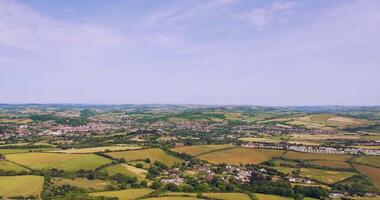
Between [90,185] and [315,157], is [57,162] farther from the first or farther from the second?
[315,157]

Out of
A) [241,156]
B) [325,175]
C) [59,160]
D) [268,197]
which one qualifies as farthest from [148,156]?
[268,197]

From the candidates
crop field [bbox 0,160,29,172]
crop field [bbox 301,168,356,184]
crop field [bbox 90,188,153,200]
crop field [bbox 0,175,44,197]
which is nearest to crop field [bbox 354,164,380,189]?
crop field [bbox 301,168,356,184]

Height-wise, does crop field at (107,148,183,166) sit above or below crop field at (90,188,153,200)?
above

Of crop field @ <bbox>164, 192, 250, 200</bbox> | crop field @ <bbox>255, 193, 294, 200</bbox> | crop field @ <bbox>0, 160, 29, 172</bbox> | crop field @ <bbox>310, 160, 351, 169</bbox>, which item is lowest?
crop field @ <bbox>255, 193, 294, 200</bbox>

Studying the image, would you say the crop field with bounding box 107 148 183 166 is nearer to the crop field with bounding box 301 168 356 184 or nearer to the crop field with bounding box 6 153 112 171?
the crop field with bounding box 6 153 112 171

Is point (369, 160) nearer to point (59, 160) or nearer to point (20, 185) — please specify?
point (59, 160)

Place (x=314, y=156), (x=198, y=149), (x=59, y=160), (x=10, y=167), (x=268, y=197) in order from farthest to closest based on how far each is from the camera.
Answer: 1. (x=198, y=149)
2. (x=314, y=156)
3. (x=59, y=160)
4. (x=10, y=167)
5. (x=268, y=197)

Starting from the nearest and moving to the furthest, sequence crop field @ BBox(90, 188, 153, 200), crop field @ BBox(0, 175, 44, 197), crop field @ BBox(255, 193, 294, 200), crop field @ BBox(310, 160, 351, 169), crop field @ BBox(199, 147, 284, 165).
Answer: crop field @ BBox(90, 188, 153, 200)
crop field @ BBox(0, 175, 44, 197)
crop field @ BBox(255, 193, 294, 200)
crop field @ BBox(310, 160, 351, 169)
crop field @ BBox(199, 147, 284, 165)
